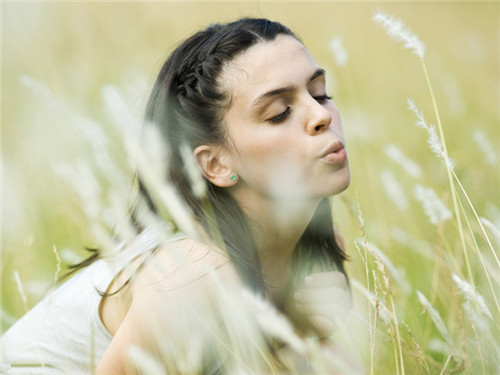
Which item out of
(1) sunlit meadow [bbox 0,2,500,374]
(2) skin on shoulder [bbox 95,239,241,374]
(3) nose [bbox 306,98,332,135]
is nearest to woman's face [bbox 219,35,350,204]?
(3) nose [bbox 306,98,332,135]

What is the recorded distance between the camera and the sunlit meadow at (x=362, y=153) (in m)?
1.25

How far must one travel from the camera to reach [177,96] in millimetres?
1818

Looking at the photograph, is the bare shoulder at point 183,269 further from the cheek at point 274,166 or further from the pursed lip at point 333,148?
the pursed lip at point 333,148

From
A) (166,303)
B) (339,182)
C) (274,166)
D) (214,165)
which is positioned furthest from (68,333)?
(339,182)

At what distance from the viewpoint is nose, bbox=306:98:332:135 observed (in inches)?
59.3

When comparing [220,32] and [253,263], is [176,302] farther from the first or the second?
[220,32]

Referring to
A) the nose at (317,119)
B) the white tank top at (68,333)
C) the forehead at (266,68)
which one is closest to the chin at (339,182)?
the nose at (317,119)

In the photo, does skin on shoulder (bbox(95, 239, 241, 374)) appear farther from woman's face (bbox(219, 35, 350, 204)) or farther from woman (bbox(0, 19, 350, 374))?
woman's face (bbox(219, 35, 350, 204))

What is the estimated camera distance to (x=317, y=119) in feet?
4.94

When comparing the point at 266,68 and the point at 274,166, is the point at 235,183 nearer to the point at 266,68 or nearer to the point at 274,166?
the point at 274,166

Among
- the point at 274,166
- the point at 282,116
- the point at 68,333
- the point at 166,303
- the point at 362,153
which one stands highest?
the point at 282,116

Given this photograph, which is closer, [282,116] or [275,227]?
[282,116]

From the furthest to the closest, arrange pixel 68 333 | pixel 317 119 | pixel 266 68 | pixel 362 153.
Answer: pixel 362 153, pixel 68 333, pixel 266 68, pixel 317 119

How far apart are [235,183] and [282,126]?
→ 23 cm
